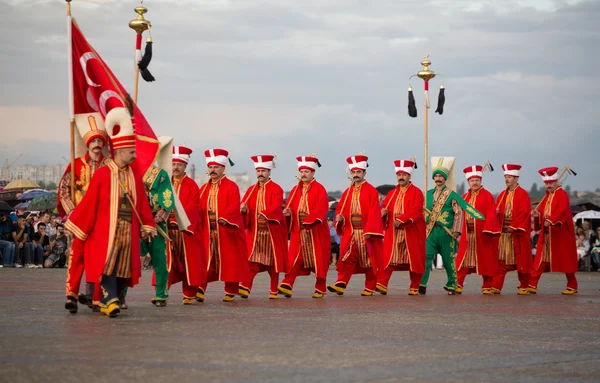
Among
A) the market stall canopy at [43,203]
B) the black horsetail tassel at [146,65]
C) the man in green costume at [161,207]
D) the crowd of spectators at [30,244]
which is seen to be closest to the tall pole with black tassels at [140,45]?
the black horsetail tassel at [146,65]

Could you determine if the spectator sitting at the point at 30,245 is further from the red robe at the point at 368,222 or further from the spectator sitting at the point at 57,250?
the red robe at the point at 368,222

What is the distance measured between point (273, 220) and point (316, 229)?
82cm

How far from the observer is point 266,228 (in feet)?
52.3

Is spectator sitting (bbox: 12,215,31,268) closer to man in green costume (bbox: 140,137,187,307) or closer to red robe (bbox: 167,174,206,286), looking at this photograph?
red robe (bbox: 167,174,206,286)

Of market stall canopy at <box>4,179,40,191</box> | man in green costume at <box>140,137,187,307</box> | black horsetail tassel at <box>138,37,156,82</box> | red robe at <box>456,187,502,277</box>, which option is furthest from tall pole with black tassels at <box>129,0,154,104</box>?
market stall canopy at <box>4,179,40,191</box>

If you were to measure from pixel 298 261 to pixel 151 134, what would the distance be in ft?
12.8

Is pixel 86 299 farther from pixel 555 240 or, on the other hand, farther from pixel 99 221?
pixel 555 240

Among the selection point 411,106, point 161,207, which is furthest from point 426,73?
point 161,207

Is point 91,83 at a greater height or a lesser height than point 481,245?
greater

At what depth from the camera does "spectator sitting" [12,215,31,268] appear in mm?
25578

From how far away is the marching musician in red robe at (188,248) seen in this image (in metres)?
14.0

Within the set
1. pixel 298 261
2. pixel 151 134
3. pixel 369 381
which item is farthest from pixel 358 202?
pixel 369 381

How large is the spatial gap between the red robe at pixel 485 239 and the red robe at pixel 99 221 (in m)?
8.07

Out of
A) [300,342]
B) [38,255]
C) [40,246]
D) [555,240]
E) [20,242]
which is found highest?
[555,240]
